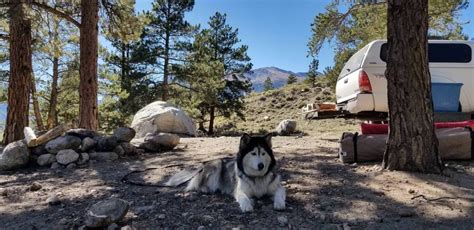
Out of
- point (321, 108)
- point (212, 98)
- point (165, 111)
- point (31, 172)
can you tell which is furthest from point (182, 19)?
point (31, 172)

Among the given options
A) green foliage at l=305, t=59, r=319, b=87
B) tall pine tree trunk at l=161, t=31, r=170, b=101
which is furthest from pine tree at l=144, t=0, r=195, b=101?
green foliage at l=305, t=59, r=319, b=87

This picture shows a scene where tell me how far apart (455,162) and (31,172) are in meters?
7.00

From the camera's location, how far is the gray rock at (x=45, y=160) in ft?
25.4

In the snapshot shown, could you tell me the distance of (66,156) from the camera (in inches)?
305

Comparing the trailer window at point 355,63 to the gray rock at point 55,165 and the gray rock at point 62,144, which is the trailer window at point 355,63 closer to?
the gray rock at point 62,144

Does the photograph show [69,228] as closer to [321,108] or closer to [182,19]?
[321,108]

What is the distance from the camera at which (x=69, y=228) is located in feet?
14.1

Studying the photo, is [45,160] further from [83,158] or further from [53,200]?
[53,200]

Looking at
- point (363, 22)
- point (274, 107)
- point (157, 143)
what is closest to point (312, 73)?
point (274, 107)

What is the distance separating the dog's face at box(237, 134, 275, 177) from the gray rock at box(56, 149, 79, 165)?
4.11m

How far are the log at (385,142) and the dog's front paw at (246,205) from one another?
2614 mm

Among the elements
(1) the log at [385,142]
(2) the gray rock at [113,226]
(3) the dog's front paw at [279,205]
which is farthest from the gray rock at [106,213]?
(1) the log at [385,142]

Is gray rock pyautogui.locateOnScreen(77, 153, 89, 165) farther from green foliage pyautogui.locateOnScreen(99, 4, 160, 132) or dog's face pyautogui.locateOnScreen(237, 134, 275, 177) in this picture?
green foliage pyautogui.locateOnScreen(99, 4, 160, 132)

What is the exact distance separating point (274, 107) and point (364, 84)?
24.0 meters
